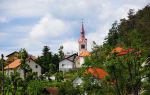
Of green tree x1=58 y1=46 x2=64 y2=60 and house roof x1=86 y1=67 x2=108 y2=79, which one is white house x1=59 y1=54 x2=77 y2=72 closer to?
green tree x1=58 y1=46 x2=64 y2=60

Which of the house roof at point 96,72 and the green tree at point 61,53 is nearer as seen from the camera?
the house roof at point 96,72

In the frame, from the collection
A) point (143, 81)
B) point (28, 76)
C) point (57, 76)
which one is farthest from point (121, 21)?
point (143, 81)

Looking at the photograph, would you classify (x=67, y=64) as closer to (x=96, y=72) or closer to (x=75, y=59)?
(x=75, y=59)

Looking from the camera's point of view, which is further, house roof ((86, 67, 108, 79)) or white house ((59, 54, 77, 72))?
white house ((59, 54, 77, 72))

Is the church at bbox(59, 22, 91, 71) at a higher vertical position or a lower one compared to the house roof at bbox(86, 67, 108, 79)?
higher

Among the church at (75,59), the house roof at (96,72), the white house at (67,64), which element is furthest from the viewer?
the church at (75,59)

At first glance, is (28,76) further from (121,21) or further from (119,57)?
(121,21)

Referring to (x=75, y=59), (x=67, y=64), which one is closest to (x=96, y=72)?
(x=67, y=64)

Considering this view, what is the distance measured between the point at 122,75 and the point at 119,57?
4.55 ft

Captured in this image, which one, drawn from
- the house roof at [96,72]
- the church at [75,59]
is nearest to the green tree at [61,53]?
the church at [75,59]

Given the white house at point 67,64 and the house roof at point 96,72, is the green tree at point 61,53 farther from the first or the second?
the house roof at point 96,72

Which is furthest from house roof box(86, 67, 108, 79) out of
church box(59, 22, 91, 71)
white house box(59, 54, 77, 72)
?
white house box(59, 54, 77, 72)

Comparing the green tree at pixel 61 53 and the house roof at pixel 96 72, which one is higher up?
the green tree at pixel 61 53

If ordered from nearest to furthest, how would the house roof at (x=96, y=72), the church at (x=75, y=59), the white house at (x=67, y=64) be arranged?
1. the house roof at (x=96, y=72)
2. the white house at (x=67, y=64)
3. the church at (x=75, y=59)
